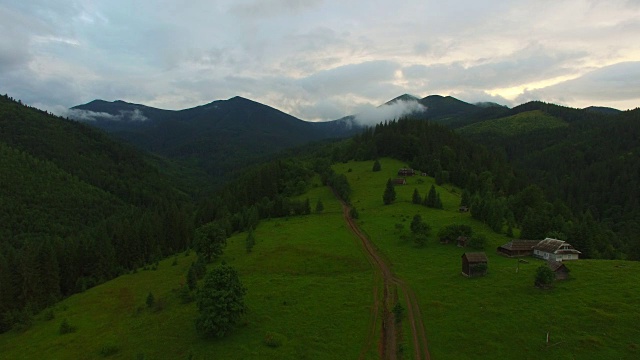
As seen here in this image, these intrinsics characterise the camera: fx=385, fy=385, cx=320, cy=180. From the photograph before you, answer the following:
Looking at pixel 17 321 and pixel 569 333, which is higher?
pixel 569 333

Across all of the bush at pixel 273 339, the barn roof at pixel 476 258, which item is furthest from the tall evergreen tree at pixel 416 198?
the bush at pixel 273 339

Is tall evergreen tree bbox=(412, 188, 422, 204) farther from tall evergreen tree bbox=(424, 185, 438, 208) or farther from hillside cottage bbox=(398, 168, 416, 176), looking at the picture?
hillside cottage bbox=(398, 168, 416, 176)

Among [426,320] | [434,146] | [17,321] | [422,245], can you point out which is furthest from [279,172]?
[426,320]

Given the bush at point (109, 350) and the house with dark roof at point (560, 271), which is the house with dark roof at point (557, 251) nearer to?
the house with dark roof at point (560, 271)

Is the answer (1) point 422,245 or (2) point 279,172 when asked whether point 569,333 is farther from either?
(2) point 279,172

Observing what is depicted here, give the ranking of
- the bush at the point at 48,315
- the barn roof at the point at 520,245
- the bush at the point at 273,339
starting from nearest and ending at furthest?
the bush at the point at 273,339
the bush at the point at 48,315
the barn roof at the point at 520,245

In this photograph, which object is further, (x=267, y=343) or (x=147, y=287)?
(x=147, y=287)
